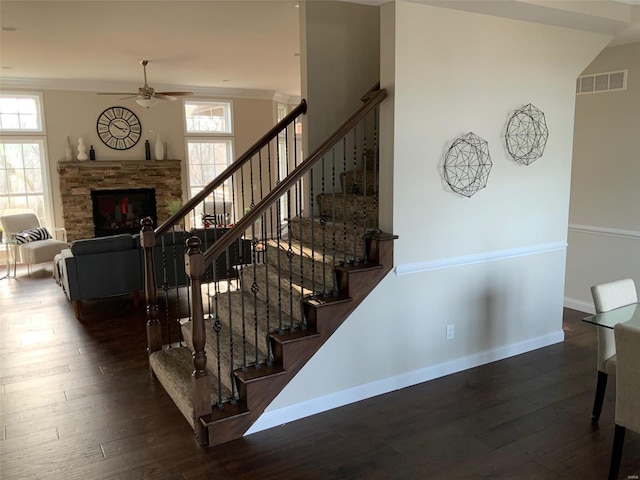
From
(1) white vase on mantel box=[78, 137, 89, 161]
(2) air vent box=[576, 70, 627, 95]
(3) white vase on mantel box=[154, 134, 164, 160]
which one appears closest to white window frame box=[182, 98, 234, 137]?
(3) white vase on mantel box=[154, 134, 164, 160]

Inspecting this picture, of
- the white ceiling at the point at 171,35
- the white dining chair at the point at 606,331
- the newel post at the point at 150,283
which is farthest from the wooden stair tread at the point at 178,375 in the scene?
the white ceiling at the point at 171,35

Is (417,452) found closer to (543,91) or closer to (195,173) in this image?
(543,91)

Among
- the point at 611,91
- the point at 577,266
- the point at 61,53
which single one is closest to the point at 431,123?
the point at 611,91

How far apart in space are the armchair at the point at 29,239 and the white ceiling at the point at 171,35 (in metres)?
2.11

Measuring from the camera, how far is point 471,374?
374 cm

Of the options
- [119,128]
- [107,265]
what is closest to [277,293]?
[107,265]

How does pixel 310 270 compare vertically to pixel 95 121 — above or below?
below

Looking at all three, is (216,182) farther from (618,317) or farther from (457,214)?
(618,317)

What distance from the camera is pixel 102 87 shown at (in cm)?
823

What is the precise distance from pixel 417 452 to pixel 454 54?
254 centimetres

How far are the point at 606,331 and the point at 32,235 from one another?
7.41 meters

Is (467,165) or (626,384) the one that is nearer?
(626,384)

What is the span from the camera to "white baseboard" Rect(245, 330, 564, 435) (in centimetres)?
308

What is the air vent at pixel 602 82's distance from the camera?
4.61 m
